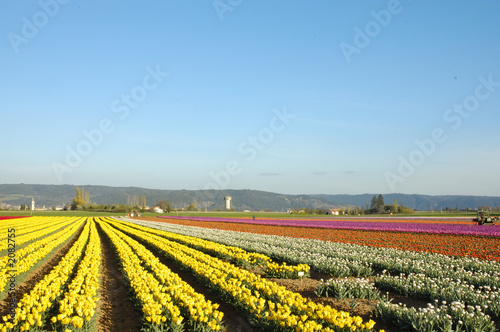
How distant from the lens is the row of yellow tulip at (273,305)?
19.0ft

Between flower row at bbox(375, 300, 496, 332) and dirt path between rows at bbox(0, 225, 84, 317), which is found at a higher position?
flower row at bbox(375, 300, 496, 332)

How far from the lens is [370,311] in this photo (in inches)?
301

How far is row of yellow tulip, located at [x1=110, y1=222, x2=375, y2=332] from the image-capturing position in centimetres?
580

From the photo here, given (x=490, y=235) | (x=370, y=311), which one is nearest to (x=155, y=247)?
(x=370, y=311)

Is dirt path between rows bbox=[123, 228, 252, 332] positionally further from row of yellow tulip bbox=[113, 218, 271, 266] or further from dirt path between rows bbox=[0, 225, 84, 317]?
dirt path between rows bbox=[0, 225, 84, 317]

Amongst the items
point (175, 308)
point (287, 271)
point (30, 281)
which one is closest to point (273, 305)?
point (175, 308)


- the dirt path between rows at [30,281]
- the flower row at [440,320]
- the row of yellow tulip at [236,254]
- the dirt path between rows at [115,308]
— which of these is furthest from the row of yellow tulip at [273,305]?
the dirt path between rows at [30,281]

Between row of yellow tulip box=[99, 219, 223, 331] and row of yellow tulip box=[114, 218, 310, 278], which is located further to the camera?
row of yellow tulip box=[114, 218, 310, 278]

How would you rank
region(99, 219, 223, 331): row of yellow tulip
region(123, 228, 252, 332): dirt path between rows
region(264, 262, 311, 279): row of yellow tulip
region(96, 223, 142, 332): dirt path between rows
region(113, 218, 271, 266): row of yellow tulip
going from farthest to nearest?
region(113, 218, 271, 266): row of yellow tulip
region(264, 262, 311, 279): row of yellow tulip
region(96, 223, 142, 332): dirt path between rows
region(123, 228, 252, 332): dirt path between rows
region(99, 219, 223, 331): row of yellow tulip

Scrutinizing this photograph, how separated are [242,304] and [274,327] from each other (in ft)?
5.04

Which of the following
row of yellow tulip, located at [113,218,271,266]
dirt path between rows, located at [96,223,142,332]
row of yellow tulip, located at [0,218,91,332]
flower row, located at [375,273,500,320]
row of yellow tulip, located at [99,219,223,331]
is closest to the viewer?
row of yellow tulip, located at [0,218,91,332]

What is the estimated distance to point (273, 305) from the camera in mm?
6605

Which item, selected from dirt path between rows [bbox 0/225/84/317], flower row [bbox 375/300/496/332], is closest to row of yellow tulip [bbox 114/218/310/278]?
flower row [bbox 375/300/496/332]

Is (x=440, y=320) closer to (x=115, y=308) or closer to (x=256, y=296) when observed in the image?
(x=256, y=296)
